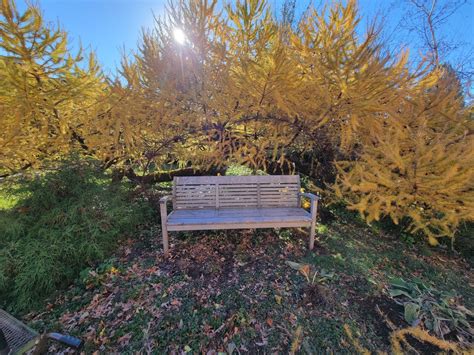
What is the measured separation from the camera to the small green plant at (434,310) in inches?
63.3

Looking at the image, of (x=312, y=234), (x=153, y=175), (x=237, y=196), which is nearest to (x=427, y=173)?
(x=312, y=234)

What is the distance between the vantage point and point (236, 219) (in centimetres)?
262

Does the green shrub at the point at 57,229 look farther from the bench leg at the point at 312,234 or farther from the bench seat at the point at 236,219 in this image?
the bench leg at the point at 312,234

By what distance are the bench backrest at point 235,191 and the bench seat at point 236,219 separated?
231mm

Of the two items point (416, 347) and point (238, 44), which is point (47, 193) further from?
point (416, 347)

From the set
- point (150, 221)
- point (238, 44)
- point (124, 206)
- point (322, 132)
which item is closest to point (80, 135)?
point (124, 206)

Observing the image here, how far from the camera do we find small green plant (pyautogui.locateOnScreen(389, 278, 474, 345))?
63.3 inches

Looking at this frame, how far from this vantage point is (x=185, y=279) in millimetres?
2207

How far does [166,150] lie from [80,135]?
1364 mm

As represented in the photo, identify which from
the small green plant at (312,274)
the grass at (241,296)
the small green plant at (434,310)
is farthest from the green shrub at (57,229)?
the small green plant at (434,310)

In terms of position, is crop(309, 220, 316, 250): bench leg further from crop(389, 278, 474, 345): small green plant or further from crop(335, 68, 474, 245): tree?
crop(389, 278, 474, 345): small green plant

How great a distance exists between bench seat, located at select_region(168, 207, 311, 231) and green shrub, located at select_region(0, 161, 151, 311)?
0.84 m

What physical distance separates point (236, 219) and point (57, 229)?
7.03 ft

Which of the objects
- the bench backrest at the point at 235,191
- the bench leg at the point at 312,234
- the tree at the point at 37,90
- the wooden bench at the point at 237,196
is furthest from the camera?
the bench backrest at the point at 235,191
